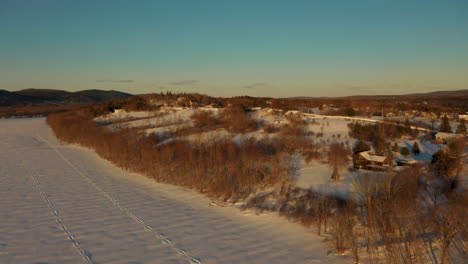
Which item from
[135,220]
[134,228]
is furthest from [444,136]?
[134,228]

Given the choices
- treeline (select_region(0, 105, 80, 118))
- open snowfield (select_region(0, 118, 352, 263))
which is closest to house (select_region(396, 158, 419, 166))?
open snowfield (select_region(0, 118, 352, 263))

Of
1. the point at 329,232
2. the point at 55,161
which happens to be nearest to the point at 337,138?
the point at 329,232

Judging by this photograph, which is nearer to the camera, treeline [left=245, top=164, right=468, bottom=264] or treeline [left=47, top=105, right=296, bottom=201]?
treeline [left=245, top=164, right=468, bottom=264]

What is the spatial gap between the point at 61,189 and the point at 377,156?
13.6 meters

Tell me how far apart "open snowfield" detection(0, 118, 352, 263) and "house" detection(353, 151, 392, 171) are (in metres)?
5.11

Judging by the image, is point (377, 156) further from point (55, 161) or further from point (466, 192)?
point (55, 161)

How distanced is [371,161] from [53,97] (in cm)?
16188

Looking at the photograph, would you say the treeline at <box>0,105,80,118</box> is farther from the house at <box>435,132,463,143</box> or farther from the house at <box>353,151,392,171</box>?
the house at <box>435,132,463,143</box>

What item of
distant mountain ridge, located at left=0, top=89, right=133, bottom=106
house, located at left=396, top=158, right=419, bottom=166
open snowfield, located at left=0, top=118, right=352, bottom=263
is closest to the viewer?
open snowfield, located at left=0, top=118, right=352, bottom=263

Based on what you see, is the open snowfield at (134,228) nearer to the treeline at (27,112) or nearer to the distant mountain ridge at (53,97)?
the treeline at (27,112)

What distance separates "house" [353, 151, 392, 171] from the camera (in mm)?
11750

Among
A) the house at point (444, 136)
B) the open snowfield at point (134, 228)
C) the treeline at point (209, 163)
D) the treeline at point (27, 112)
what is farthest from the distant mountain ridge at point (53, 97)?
the house at point (444, 136)

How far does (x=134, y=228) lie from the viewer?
852 centimetres

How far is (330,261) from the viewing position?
6594mm
